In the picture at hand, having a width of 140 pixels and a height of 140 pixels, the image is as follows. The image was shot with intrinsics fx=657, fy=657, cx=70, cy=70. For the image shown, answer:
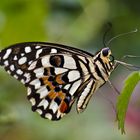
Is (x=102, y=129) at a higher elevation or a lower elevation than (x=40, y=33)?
lower

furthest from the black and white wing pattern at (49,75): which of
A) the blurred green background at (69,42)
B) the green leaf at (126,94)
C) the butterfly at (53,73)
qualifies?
the green leaf at (126,94)

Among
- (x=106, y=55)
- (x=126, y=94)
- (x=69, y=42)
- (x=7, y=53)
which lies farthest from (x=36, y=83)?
(x=69, y=42)

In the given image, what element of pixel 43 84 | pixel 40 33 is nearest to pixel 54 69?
pixel 43 84

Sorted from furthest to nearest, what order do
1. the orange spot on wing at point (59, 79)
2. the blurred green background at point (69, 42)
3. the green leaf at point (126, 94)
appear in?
the blurred green background at point (69, 42)
the orange spot on wing at point (59, 79)
the green leaf at point (126, 94)

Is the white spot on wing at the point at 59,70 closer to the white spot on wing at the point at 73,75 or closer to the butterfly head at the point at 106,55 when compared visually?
the white spot on wing at the point at 73,75

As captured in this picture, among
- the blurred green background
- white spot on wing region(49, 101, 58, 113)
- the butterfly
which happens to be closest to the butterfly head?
the butterfly

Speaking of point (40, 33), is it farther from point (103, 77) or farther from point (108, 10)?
point (103, 77)
